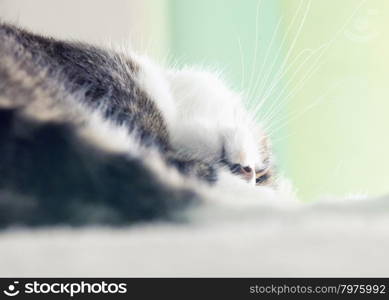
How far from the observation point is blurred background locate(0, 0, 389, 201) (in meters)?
1.30

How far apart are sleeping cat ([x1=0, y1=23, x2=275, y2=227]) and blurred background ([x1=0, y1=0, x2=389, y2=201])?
0.63 m

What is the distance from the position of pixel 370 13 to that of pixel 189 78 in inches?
23.9

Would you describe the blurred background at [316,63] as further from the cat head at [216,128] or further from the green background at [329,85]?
the cat head at [216,128]

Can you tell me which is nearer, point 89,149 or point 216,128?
point 89,149

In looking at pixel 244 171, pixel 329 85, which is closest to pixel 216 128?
pixel 244 171

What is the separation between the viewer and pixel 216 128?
0.66m

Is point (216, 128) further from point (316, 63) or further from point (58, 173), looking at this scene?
point (316, 63)

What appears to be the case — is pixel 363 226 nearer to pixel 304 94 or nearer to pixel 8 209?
pixel 8 209

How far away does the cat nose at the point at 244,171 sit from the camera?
2.06 ft

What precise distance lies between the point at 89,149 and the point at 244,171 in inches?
9.9

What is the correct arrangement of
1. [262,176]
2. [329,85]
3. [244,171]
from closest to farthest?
[244,171] → [262,176] → [329,85]

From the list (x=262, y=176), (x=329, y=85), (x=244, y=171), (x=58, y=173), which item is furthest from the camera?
(x=329, y=85)

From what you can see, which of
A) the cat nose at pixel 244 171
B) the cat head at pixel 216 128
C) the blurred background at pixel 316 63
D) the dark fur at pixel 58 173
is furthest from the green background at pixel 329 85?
the dark fur at pixel 58 173

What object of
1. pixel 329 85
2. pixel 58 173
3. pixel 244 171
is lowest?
pixel 58 173
